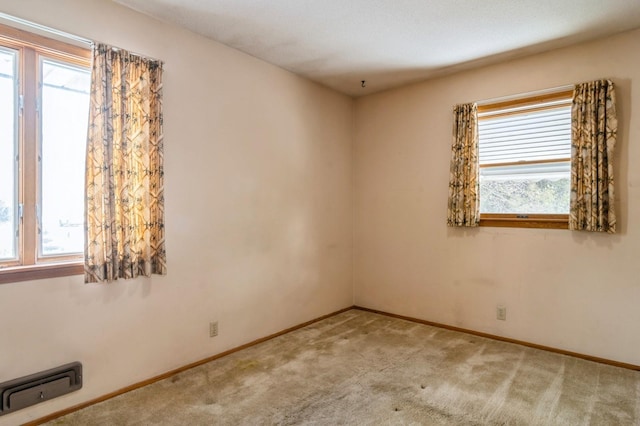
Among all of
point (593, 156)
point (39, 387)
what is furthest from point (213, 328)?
point (593, 156)

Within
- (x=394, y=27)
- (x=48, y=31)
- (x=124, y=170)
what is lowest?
(x=124, y=170)

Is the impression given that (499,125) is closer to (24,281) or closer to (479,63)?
(479,63)

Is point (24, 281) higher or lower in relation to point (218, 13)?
lower

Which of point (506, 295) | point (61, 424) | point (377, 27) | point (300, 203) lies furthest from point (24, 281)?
point (506, 295)

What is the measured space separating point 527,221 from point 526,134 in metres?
0.81

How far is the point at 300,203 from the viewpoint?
13.0ft

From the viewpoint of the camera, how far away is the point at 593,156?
2955 millimetres

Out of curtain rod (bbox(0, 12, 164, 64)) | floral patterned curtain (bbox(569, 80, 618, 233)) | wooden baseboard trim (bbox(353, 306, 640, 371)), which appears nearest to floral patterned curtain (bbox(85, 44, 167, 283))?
curtain rod (bbox(0, 12, 164, 64))

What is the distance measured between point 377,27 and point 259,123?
4.38 feet

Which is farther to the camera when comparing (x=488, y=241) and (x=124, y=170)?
(x=488, y=241)

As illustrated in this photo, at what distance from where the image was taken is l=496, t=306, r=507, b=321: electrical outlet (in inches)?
138

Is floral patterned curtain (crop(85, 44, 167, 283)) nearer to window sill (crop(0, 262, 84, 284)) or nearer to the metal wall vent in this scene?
window sill (crop(0, 262, 84, 284))

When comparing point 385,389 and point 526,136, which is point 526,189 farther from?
point 385,389

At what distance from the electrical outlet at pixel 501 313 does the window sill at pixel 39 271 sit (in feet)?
11.5
